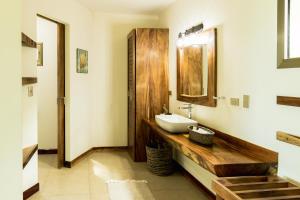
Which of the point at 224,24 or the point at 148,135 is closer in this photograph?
the point at 224,24

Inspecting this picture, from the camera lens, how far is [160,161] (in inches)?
167

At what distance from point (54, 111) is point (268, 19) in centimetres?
410

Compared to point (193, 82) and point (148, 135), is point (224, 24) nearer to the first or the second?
point (193, 82)

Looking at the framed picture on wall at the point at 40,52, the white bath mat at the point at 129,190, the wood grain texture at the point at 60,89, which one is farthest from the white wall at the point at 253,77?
the framed picture on wall at the point at 40,52

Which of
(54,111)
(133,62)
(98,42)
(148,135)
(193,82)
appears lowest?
(148,135)

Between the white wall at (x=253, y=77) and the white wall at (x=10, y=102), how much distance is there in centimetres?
175

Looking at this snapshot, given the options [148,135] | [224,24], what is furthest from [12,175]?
[148,135]

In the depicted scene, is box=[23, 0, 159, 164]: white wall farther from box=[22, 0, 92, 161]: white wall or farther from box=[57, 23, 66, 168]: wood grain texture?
box=[57, 23, 66, 168]: wood grain texture

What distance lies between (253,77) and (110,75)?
350 centimetres

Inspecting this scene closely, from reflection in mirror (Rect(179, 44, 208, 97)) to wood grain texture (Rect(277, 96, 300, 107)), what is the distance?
1.36 meters

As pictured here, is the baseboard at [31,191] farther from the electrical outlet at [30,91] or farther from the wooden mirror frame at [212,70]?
the wooden mirror frame at [212,70]

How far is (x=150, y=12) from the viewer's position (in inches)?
213

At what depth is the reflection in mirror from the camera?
3535 mm

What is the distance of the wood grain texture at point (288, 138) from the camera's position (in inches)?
77.6
